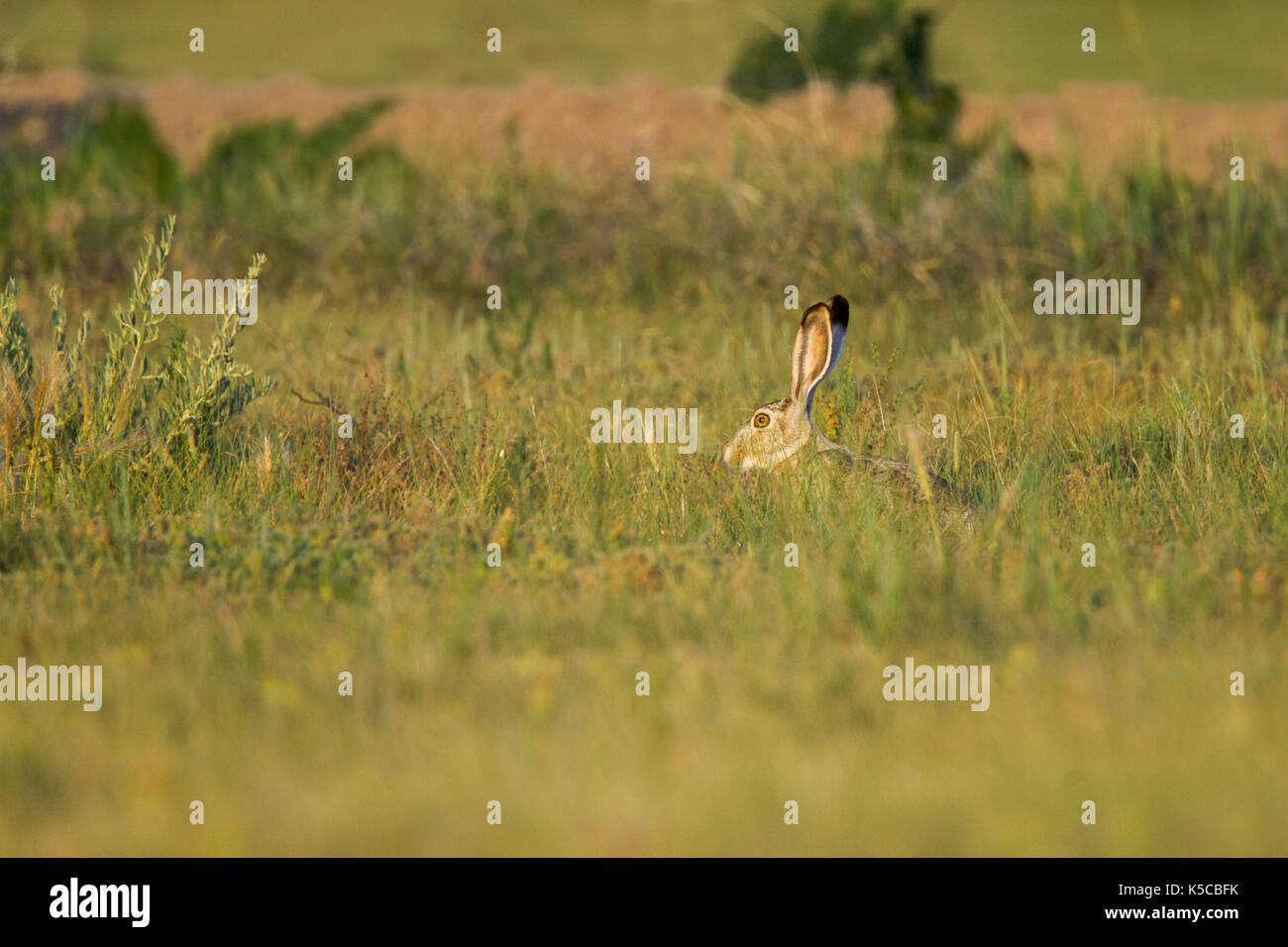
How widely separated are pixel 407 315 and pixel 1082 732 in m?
6.93

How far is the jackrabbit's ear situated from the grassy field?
356 millimetres

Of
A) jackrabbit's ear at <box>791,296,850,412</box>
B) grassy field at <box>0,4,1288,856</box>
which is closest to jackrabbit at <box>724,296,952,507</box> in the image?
jackrabbit's ear at <box>791,296,850,412</box>

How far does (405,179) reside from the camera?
12.1 m

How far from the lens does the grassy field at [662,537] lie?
11.0 ft

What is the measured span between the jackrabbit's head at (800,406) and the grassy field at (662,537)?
170 mm

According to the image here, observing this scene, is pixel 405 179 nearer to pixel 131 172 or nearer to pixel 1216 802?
pixel 131 172

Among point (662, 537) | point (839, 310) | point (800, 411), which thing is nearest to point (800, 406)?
point (800, 411)

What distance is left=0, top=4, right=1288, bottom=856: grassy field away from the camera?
132 inches

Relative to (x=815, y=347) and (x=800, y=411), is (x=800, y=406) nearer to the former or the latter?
(x=800, y=411)

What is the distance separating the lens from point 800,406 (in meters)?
6.19

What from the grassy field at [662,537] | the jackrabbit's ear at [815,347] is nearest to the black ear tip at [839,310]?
the jackrabbit's ear at [815,347]

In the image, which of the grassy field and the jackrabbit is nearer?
the grassy field

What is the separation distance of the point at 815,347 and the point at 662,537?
3.91 ft

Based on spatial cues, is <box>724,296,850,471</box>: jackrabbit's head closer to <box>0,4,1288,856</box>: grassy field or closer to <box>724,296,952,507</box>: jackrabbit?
<box>724,296,952,507</box>: jackrabbit
